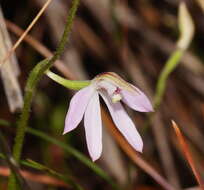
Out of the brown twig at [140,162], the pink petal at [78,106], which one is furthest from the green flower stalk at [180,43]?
the pink petal at [78,106]

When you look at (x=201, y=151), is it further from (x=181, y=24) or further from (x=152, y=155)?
(x=181, y=24)

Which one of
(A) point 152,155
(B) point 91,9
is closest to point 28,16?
(B) point 91,9

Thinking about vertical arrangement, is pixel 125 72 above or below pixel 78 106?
below

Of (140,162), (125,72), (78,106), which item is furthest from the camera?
(125,72)

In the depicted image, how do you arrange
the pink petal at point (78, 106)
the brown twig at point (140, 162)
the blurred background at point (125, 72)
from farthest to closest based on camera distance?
the blurred background at point (125, 72) < the brown twig at point (140, 162) < the pink petal at point (78, 106)

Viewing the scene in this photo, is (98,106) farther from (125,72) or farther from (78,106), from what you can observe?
(125,72)

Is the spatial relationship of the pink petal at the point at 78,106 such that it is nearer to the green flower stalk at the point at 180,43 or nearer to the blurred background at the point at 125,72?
the green flower stalk at the point at 180,43

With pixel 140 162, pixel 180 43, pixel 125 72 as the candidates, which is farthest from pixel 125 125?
pixel 125 72
